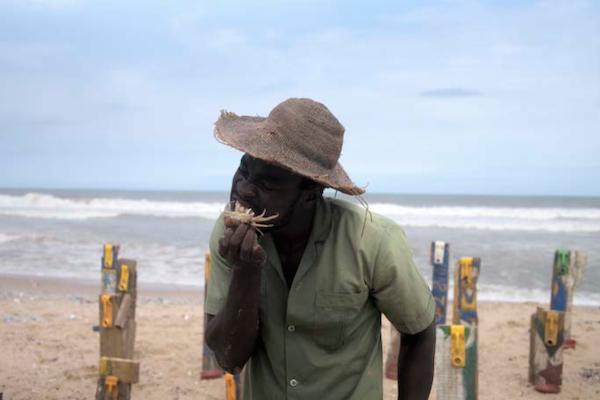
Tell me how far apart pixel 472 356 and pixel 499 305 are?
21.4 feet

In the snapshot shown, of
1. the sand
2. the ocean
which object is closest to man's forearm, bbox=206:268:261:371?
the sand

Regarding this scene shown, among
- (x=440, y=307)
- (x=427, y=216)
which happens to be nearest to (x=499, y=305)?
(x=440, y=307)

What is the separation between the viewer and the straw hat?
69.4 inches

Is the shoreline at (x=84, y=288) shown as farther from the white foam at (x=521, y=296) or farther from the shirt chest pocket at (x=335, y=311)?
the shirt chest pocket at (x=335, y=311)

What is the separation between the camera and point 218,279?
78.1 inches

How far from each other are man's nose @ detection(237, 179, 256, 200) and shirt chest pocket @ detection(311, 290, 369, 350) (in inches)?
15.7

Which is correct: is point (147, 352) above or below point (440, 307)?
below

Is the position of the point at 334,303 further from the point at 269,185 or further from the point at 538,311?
the point at 538,311

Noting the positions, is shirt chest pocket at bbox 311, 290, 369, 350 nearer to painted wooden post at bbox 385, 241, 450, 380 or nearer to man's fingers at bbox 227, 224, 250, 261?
man's fingers at bbox 227, 224, 250, 261

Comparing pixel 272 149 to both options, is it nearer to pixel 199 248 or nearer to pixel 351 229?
pixel 351 229

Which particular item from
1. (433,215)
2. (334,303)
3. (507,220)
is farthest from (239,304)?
(433,215)

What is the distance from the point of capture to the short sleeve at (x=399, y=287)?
1845mm

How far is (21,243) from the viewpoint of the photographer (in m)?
16.1

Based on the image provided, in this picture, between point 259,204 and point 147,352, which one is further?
point 147,352
